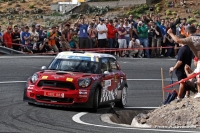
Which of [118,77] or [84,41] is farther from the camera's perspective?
[84,41]

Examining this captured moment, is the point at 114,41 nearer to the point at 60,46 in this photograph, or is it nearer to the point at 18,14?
the point at 60,46

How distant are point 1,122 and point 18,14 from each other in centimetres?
4248

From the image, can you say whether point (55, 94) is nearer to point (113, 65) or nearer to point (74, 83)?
point (74, 83)

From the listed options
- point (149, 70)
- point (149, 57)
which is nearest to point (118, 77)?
point (149, 70)

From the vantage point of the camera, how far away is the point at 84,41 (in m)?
29.5

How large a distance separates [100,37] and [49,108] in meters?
14.3

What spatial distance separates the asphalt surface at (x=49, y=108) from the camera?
12444mm

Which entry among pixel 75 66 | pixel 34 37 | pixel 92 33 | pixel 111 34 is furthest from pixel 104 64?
pixel 111 34

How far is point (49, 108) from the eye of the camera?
15930 mm

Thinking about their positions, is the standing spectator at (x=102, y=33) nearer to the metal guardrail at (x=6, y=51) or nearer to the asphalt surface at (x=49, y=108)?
the asphalt surface at (x=49, y=108)

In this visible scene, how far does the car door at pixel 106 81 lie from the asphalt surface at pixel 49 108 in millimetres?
401

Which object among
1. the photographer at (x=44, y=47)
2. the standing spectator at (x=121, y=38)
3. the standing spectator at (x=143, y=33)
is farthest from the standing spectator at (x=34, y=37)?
the standing spectator at (x=143, y=33)

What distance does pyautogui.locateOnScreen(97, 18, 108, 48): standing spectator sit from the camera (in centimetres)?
2952

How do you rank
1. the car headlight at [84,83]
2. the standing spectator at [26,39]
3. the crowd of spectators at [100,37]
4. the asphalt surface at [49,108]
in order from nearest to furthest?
the asphalt surface at [49,108] < the car headlight at [84,83] < the standing spectator at [26,39] < the crowd of spectators at [100,37]
